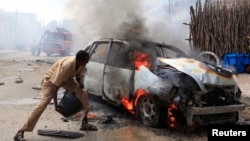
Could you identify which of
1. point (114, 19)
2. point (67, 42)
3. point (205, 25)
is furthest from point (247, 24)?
point (67, 42)

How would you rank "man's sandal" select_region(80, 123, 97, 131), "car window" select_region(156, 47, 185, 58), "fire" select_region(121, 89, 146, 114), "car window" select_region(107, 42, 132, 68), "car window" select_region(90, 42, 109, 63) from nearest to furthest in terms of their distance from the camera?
"man's sandal" select_region(80, 123, 97, 131) < "fire" select_region(121, 89, 146, 114) < "car window" select_region(107, 42, 132, 68) < "car window" select_region(156, 47, 185, 58) < "car window" select_region(90, 42, 109, 63)

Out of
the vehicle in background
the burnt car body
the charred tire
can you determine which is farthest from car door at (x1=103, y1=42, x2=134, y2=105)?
the vehicle in background

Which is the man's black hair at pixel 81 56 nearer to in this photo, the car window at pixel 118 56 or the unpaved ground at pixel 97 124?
the unpaved ground at pixel 97 124

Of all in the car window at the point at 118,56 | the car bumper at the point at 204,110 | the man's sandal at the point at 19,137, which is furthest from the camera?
the car window at the point at 118,56

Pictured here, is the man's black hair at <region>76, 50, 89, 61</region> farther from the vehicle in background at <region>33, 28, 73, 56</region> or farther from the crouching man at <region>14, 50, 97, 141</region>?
the vehicle in background at <region>33, 28, 73, 56</region>

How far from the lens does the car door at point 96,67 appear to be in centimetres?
687

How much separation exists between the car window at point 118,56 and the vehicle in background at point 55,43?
2197cm

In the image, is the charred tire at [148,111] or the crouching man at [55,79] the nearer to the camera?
the crouching man at [55,79]

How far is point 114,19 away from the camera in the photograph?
10281mm

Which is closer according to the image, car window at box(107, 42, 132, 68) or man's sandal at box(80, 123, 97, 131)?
man's sandal at box(80, 123, 97, 131)

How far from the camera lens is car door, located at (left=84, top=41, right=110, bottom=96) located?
6.87 m

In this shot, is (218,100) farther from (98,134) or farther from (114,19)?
(114,19)

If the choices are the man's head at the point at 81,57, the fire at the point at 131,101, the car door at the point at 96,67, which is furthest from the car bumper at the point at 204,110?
the car door at the point at 96,67

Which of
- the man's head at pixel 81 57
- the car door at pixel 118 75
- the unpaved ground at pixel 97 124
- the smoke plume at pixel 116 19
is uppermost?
the smoke plume at pixel 116 19
